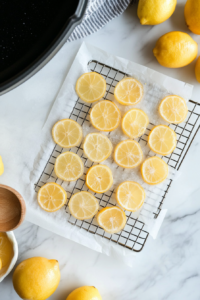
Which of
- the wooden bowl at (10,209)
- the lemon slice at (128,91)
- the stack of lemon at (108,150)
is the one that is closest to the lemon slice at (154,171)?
the stack of lemon at (108,150)

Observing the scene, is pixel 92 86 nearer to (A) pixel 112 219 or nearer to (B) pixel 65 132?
(B) pixel 65 132

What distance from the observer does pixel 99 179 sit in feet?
3.48

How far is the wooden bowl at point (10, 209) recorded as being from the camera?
993mm

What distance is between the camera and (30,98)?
43.3 inches

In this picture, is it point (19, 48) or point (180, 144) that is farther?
point (180, 144)

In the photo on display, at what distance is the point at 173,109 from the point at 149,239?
0.53m

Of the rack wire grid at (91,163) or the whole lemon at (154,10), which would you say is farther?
the rack wire grid at (91,163)

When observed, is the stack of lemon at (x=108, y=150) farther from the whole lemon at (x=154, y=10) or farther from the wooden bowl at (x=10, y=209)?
the whole lemon at (x=154, y=10)

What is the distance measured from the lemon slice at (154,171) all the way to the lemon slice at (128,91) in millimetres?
241

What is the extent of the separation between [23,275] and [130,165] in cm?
56

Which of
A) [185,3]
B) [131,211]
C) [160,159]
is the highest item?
[185,3]

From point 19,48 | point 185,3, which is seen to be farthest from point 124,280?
point 185,3

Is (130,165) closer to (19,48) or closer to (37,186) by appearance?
(37,186)

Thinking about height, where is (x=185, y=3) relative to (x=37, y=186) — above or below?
above
